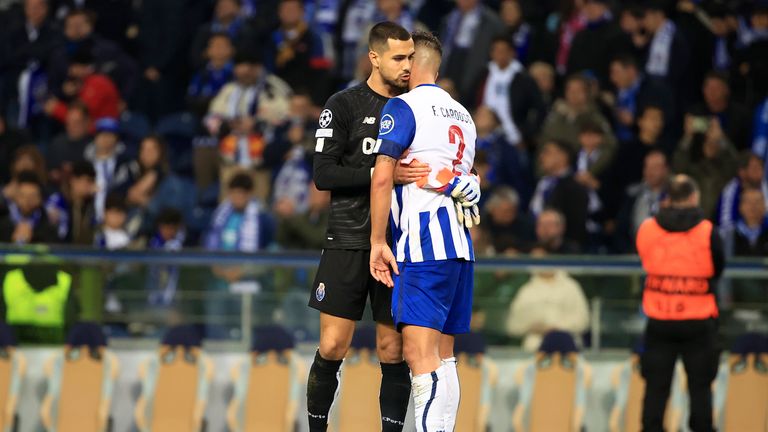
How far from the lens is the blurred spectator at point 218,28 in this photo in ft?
52.2

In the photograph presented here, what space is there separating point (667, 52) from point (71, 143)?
19.9 ft

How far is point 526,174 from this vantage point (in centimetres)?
1366

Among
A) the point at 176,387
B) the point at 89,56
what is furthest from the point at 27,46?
the point at 176,387

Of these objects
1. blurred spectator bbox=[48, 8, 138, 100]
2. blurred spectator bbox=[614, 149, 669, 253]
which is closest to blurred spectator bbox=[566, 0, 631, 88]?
blurred spectator bbox=[614, 149, 669, 253]

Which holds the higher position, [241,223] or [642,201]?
[642,201]

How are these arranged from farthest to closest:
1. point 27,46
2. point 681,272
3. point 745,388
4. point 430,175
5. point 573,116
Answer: point 27,46
point 573,116
point 745,388
point 681,272
point 430,175

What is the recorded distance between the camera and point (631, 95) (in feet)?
46.8

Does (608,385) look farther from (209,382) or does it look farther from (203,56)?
(203,56)

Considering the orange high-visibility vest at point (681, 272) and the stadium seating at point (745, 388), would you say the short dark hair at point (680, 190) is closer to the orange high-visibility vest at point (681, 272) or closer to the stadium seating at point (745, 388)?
the orange high-visibility vest at point (681, 272)

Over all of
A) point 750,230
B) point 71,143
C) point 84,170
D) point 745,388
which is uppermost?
point 71,143

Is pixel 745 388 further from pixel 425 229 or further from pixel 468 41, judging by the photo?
pixel 468 41

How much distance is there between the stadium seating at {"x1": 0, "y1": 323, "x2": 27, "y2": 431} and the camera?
10.6 meters

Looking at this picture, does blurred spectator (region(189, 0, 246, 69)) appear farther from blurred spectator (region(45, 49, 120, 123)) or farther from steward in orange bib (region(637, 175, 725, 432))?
steward in orange bib (region(637, 175, 725, 432))

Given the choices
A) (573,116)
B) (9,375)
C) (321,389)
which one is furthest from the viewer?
(573,116)
